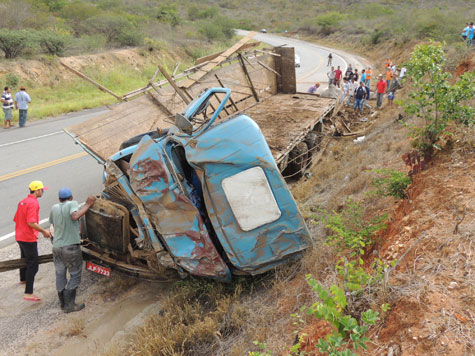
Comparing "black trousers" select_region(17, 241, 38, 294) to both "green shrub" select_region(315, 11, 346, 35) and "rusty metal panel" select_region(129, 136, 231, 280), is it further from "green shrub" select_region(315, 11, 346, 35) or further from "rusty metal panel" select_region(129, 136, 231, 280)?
"green shrub" select_region(315, 11, 346, 35)

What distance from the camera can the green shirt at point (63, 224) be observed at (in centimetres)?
488

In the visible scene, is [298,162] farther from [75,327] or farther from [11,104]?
[11,104]

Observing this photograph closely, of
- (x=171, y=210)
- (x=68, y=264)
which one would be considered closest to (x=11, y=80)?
(x=68, y=264)

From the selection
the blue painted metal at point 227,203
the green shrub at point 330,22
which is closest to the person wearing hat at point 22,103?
the blue painted metal at point 227,203

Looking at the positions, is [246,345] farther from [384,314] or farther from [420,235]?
[420,235]

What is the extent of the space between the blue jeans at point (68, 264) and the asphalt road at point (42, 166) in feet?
7.39

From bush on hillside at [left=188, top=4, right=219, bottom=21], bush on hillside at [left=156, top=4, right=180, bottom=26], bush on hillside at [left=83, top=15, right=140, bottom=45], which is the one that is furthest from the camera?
bush on hillside at [left=188, top=4, right=219, bottom=21]

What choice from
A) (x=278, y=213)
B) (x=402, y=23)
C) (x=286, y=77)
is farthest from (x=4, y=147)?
(x=402, y=23)

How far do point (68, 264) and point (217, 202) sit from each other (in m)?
2.22

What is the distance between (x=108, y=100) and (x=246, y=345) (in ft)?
59.0

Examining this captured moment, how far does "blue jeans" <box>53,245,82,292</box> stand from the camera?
16.2 ft

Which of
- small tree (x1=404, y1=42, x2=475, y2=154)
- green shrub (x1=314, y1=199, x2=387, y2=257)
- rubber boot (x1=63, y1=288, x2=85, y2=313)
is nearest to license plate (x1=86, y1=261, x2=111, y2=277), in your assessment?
rubber boot (x1=63, y1=288, x2=85, y2=313)

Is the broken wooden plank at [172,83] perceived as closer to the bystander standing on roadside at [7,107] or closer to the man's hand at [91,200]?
the man's hand at [91,200]

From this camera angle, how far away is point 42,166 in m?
10.1
